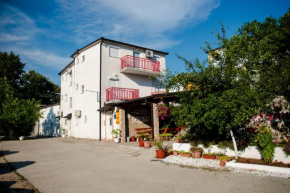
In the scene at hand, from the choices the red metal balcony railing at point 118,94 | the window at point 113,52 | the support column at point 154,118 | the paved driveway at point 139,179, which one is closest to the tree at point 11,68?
the window at point 113,52

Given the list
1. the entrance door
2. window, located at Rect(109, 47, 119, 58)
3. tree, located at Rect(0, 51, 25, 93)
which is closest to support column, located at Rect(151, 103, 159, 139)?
the entrance door

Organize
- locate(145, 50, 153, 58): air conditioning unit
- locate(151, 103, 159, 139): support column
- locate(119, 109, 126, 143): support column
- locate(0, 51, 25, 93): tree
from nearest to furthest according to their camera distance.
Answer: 1. locate(151, 103, 159, 139): support column
2. locate(119, 109, 126, 143): support column
3. locate(145, 50, 153, 58): air conditioning unit
4. locate(0, 51, 25, 93): tree

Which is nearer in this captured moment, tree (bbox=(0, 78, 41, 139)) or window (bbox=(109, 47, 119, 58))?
window (bbox=(109, 47, 119, 58))

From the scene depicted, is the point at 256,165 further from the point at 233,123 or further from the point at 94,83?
the point at 94,83

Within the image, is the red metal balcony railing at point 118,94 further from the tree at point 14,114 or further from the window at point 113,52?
the tree at point 14,114

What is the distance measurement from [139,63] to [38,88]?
1122 inches

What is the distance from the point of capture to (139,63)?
71.5 feet

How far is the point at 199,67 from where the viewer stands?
820cm

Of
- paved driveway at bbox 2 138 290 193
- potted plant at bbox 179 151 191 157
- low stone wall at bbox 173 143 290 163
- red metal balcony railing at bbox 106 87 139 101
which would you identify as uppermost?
red metal balcony railing at bbox 106 87 139 101

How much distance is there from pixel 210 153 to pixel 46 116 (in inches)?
1203

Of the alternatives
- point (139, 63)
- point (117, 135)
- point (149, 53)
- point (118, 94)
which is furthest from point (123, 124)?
point (149, 53)

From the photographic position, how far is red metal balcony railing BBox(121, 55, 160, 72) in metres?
20.5

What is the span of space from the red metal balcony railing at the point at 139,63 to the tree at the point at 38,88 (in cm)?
2480

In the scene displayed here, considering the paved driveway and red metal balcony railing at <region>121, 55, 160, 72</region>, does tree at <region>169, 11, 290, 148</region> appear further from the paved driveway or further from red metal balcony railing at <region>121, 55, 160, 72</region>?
red metal balcony railing at <region>121, 55, 160, 72</region>
